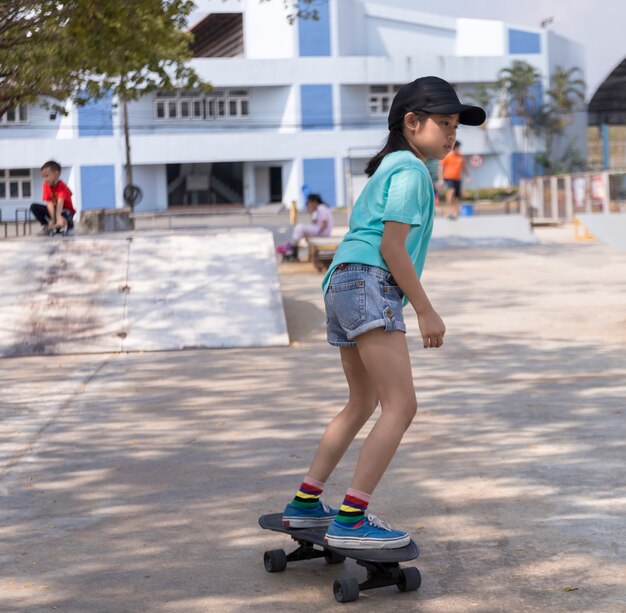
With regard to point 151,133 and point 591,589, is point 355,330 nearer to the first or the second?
point 591,589

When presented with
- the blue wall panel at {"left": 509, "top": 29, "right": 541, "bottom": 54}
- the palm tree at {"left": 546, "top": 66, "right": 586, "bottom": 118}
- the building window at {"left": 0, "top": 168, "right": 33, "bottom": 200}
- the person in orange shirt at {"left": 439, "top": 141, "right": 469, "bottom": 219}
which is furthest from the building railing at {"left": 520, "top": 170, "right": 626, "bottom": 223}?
the blue wall panel at {"left": 509, "top": 29, "right": 541, "bottom": 54}

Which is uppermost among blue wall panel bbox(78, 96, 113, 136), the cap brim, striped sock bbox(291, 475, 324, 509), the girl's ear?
blue wall panel bbox(78, 96, 113, 136)

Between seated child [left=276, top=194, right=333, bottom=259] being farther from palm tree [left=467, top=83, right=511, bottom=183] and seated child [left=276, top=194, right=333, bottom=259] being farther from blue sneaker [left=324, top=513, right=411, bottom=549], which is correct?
palm tree [left=467, top=83, right=511, bottom=183]

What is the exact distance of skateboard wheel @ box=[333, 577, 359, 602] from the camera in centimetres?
373

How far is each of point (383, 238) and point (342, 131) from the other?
194 ft

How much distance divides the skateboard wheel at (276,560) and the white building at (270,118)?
5579cm

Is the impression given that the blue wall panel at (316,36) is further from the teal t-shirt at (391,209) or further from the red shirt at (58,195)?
the teal t-shirt at (391,209)

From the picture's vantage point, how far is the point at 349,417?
4.15 meters

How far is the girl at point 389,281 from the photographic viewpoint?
3.87 meters

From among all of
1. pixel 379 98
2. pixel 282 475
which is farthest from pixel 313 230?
pixel 379 98

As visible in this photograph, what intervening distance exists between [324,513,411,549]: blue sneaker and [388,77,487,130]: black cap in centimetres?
137

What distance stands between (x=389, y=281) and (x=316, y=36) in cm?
5970

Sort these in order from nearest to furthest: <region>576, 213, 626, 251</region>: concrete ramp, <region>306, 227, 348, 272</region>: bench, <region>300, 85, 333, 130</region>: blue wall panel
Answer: <region>576, 213, 626, 251</region>: concrete ramp → <region>306, 227, 348, 272</region>: bench → <region>300, 85, 333, 130</region>: blue wall panel

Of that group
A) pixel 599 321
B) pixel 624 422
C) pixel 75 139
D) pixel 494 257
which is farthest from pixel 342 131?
pixel 624 422
